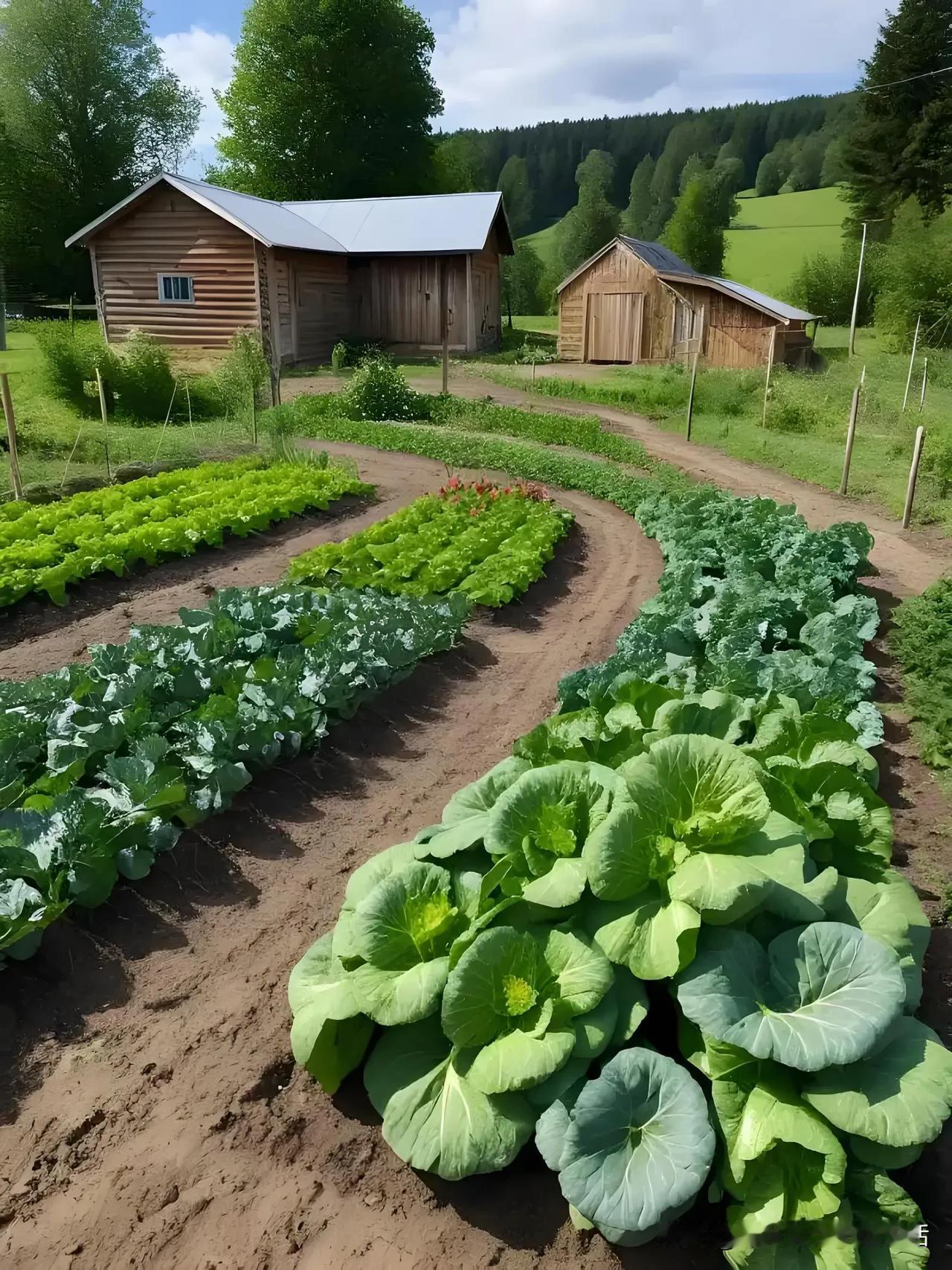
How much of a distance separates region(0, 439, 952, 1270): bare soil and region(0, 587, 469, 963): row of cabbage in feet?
0.87

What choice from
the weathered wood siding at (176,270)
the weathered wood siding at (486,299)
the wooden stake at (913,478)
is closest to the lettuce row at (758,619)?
the wooden stake at (913,478)

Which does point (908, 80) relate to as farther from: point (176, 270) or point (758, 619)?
point (758, 619)

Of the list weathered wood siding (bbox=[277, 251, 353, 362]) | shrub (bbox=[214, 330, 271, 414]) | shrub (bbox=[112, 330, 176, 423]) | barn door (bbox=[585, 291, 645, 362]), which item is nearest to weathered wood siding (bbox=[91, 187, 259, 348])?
weathered wood siding (bbox=[277, 251, 353, 362])

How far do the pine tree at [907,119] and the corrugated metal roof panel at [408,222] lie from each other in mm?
20312

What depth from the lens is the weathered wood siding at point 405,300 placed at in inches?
1122

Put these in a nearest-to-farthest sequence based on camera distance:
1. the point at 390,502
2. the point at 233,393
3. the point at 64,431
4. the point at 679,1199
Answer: the point at 679,1199 → the point at 390,502 → the point at 64,431 → the point at 233,393

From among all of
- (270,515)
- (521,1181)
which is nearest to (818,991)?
(521,1181)

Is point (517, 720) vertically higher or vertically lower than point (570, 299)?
lower

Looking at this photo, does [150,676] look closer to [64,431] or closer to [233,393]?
[64,431]

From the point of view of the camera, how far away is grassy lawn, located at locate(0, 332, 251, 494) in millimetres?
14000

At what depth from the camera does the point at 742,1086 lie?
2.86 m

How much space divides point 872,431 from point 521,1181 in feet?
61.0

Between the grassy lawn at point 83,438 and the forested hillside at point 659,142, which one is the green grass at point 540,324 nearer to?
the grassy lawn at point 83,438

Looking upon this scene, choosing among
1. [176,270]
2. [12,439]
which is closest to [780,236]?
[176,270]
